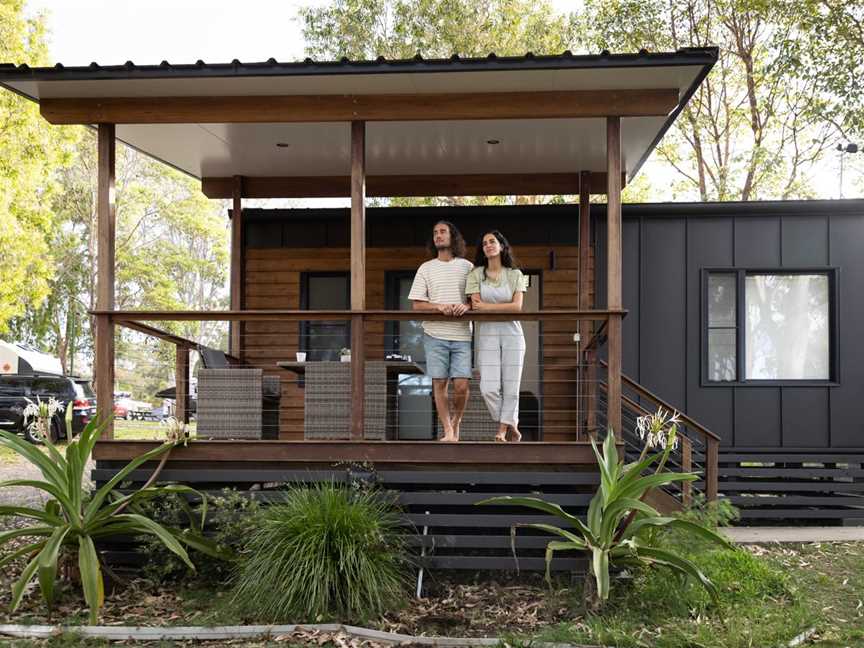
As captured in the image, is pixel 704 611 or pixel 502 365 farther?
pixel 502 365

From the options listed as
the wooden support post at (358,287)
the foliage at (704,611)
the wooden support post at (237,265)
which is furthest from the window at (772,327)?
the wooden support post at (237,265)

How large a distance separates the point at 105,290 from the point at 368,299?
3665mm

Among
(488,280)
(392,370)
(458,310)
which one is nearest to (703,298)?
(488,280)

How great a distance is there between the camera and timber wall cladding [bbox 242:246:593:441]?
9773 millimetres

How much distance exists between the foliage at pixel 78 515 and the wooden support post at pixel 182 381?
1.45 meters

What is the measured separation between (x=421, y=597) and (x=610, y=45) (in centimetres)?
1545

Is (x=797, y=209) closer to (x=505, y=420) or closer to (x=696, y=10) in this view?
(x=505, y=420)

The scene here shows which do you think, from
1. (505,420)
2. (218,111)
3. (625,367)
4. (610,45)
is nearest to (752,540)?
(625,367)

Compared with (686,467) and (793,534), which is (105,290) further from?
(793,534)

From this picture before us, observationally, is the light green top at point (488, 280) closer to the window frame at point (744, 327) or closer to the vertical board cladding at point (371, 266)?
the vertical board cladding at point (371, 266)

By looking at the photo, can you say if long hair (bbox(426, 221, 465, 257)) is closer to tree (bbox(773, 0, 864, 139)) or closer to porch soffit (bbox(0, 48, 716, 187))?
porch soffit (bbox(0, 48, 716, 187))

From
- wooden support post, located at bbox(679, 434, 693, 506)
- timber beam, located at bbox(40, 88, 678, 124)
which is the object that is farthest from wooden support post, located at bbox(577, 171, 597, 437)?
timber beam, located at bbox(40, 88, 678, 124)

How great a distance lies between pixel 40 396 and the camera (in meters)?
18.5

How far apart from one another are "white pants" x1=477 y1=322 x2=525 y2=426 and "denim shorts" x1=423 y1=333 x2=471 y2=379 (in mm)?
127
